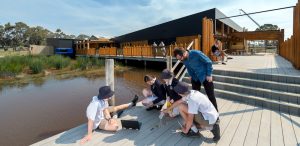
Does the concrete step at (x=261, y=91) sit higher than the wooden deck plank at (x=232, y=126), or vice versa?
the concrete step at (x=261, y=91)

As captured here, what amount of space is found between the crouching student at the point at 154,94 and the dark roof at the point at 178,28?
12690 mm

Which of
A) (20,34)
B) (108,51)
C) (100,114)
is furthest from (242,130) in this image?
(20,34)

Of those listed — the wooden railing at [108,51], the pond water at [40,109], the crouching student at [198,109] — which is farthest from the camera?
the wooden railing at [108,51]

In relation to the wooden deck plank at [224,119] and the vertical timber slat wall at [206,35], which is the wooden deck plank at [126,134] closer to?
the wooden deck plank at [224,119]

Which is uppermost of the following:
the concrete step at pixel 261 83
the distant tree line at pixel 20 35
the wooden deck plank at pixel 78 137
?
the distant tree line at pixel 20 35

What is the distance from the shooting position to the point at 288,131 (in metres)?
3.43

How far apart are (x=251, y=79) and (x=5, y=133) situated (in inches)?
247

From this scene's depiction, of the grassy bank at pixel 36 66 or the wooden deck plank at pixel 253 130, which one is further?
the grassy bank at pixel 36 66

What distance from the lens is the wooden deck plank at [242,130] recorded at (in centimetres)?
316

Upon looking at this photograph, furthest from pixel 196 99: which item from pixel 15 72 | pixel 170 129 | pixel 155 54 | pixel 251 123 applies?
pixel 15 72

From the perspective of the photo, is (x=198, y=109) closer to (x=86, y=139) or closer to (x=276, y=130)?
(x=276, y=130)

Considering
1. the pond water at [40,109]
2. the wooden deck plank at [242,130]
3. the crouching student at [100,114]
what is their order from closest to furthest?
the wooden deck plank at [242,130], the crouching student at [100,114], the pond water at [40,109]

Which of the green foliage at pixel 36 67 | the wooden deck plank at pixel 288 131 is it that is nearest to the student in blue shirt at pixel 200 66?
the wooden deck plank at pixel 288 131

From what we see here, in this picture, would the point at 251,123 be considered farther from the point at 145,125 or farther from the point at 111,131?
the point at 111,131
